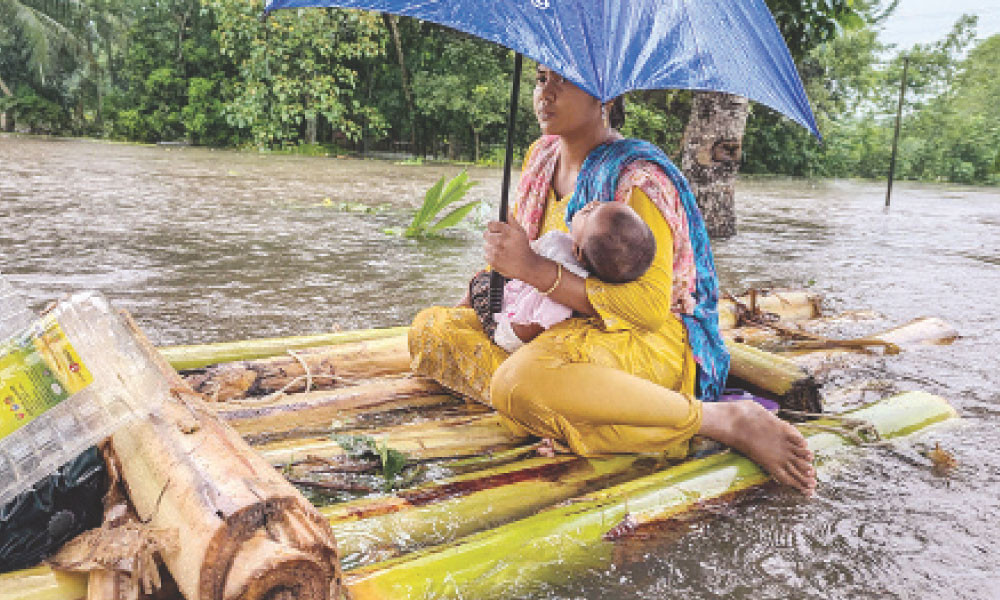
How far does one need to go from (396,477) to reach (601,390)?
0.60 metres

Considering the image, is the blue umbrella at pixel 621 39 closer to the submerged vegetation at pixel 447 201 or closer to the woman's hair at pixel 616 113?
the woman's hair at pixel 616 113

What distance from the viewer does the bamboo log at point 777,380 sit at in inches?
101

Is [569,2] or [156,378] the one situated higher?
[569,2]

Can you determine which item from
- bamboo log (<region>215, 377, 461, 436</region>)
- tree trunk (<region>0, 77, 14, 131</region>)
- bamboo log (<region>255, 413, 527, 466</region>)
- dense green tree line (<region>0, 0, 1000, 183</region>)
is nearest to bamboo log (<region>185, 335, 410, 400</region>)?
bamboo log (<region>215, 377, 461, 436</region>)

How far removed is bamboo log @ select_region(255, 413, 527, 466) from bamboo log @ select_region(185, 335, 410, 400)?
1.46ft

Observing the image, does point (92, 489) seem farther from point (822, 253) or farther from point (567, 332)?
point (822, 253)

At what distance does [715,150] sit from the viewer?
6.61 metres

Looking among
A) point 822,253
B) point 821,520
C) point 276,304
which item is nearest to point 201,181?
point 276,304

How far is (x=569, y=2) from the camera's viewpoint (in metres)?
1.79

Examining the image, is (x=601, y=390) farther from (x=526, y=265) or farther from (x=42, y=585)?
(x=42, y=585)

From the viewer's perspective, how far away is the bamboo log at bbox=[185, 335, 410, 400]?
2.54 metres

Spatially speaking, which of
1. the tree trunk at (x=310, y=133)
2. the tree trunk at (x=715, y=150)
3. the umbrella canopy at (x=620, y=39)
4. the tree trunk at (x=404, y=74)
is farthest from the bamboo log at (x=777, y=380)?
the tree trunk at (x=310, y=133)

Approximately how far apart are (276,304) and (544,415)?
261 centimetres

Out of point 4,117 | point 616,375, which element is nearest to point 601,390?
point 616,375
